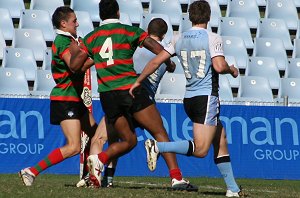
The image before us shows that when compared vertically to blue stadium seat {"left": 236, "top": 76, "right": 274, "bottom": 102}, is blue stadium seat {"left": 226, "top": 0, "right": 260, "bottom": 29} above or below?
above

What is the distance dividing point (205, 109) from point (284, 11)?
15.6 m

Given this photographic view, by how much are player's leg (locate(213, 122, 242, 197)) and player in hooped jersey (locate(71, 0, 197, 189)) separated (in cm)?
72

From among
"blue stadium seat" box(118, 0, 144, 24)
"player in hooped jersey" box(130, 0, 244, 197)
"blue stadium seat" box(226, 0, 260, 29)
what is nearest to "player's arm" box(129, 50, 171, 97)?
"player in hooped jersey" box(130, 0, 244, 197)

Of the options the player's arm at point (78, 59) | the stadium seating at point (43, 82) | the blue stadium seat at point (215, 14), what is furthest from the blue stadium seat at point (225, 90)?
the player's arm at point (78, 59)

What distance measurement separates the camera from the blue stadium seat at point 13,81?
1845cm

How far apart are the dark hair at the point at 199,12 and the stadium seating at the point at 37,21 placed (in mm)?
11953

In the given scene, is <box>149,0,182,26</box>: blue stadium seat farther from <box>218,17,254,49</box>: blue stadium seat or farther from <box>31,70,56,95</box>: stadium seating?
<box>31,70,56,95</box>: stadium seating

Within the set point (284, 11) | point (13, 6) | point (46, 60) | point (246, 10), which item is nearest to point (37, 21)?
point (13, 6)

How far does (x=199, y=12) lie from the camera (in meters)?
9.17

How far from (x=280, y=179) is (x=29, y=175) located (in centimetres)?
795

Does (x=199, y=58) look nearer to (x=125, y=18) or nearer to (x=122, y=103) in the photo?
(x=122, y=103)

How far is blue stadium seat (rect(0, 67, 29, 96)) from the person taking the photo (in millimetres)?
18453

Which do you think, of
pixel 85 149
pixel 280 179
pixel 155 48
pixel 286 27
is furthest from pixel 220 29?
pixel 155 48

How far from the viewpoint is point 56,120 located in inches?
406
